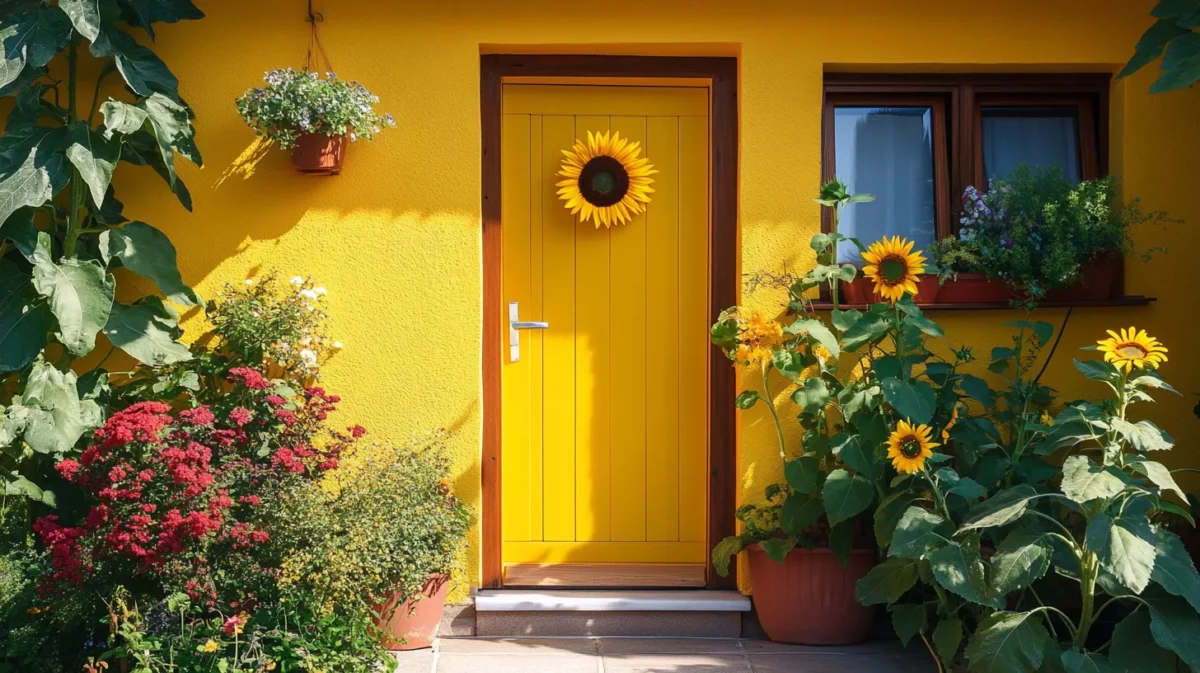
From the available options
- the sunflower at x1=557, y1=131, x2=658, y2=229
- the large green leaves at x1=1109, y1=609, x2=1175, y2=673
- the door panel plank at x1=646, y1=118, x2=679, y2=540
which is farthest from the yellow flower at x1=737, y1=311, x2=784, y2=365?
the large green leaves at x1=1109, y1=609, x2=1175, y2=673

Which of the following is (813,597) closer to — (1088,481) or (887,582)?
(887,582)

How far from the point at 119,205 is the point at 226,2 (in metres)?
0.96

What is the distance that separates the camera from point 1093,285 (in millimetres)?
4738

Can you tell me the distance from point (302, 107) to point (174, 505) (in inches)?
62.1

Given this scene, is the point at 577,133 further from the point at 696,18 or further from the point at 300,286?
the point at 300,286

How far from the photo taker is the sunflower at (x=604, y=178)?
4.88m

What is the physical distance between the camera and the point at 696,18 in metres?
4.75

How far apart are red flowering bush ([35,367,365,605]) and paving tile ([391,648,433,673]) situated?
67 centimetres

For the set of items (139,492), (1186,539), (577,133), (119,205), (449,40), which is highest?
(449,40)

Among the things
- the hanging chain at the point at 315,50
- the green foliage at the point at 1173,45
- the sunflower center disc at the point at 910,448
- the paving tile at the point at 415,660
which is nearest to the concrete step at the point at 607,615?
the paving tile at the point at 415,660

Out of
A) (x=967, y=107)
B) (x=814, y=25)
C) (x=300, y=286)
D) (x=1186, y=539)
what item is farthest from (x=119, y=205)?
(x=1186, y=539)

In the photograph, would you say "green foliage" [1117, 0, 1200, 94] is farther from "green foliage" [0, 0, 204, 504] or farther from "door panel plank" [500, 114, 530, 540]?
"green foliage" [0, 0, 204, 504]

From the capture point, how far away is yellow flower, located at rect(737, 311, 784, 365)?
14.6ft

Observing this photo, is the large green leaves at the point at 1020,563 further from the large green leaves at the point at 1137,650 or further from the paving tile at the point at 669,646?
the paving tile at the point at 669,646
